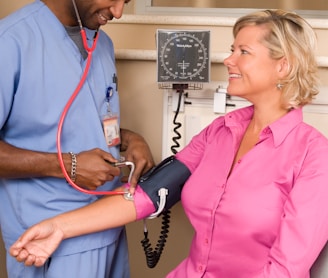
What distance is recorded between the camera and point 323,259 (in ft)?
4.17

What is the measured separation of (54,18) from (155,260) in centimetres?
84

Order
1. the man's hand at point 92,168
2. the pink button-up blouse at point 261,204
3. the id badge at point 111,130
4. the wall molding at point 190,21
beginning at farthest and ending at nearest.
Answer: the wall molding at point 190,21
the id badge at point 111,130
the man's hand at point 92,168
the pink button-up blouse at point 261,204

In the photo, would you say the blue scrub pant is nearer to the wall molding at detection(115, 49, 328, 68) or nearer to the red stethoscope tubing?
the red stethoscope tubing

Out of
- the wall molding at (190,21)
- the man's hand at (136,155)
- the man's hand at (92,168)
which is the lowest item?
the man's hand at (136,155)

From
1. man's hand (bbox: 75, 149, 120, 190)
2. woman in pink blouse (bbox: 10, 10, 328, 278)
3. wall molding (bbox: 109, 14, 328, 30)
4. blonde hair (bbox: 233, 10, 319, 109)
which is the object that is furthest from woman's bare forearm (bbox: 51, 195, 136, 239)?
wall molding (bbox: 109, 14, 328, 30)

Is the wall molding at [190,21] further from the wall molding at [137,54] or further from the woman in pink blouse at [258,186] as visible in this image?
the woman in pink blouse at [258,186]

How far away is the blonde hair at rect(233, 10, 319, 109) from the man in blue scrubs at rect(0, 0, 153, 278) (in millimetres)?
420

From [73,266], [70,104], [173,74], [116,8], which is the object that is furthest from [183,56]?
[73,266]

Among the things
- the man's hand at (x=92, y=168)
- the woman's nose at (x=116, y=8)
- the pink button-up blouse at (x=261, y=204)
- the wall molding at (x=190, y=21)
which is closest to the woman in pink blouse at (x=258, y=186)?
the pink button-up blouse at (x=261, y=204)

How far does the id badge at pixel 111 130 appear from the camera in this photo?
1474 millimetres

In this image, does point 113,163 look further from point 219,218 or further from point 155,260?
point 155,260

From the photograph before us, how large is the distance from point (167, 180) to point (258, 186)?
1.05ft

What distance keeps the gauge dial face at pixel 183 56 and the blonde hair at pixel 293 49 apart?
25cm

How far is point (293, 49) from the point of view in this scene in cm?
134
